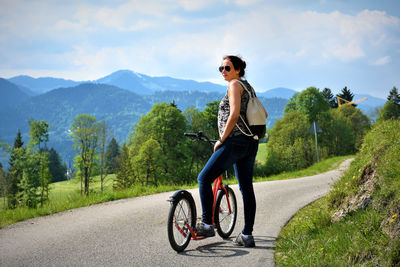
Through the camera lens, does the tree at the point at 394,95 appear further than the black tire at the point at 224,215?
Yes

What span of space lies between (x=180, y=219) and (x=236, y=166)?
3.05 ft

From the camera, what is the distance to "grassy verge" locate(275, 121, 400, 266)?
3088 mm

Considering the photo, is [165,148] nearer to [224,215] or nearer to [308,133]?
[308,133]

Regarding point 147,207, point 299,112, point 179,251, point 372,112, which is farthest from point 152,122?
point 372,112

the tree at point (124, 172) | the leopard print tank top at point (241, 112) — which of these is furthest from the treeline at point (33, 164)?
the leopard print tank top at point (241, 112)

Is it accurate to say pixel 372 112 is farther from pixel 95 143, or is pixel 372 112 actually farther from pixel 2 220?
pixel 2 220

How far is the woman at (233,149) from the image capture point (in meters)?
4.07

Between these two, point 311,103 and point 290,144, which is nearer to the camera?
point 290,144

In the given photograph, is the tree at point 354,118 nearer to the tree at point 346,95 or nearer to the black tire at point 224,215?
the tree at point 346,95

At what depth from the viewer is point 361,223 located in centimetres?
360

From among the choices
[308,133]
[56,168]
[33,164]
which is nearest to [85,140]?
[33,164]

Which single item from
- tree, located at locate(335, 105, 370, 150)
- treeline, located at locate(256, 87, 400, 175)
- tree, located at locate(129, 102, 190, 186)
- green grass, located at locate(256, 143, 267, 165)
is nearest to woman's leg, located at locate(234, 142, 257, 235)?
tree, located at locate(129, 102, 190, 186)

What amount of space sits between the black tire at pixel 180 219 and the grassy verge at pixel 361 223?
3.61ft

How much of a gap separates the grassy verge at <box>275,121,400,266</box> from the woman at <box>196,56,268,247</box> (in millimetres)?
688
